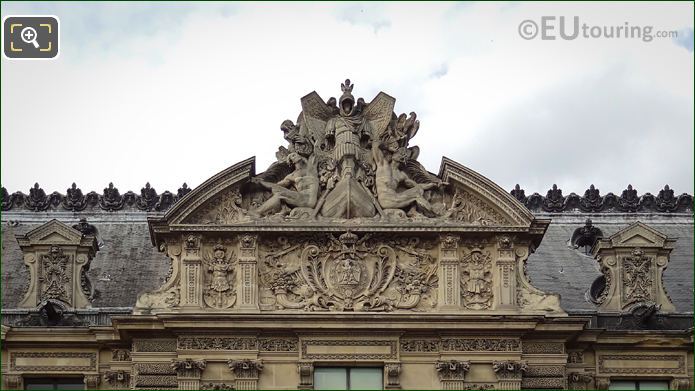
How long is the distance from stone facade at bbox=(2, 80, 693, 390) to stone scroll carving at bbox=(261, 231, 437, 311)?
4 centimetres

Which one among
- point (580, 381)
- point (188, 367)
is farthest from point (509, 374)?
point (188, 367)

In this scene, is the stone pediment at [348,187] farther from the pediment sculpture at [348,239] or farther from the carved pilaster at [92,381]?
the carved pilaster at [92,381]

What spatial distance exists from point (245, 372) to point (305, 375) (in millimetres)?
1376

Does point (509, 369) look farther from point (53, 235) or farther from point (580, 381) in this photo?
point (53, 235)

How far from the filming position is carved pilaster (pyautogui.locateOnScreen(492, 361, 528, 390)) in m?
44.7

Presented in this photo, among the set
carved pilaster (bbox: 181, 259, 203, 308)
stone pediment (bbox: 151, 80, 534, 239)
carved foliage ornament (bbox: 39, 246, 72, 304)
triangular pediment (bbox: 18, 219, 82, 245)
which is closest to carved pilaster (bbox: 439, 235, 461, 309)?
stone pediment (bbox: 151, 80, 534, 239)

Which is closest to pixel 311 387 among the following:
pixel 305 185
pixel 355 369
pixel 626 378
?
pixel 355 369

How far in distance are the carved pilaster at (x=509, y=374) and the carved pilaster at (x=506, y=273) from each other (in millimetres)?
1364

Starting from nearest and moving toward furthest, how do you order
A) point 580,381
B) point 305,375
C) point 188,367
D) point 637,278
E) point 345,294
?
point 188,367 → point 305,375 → point 345,294 → point 580,381 → point 637,278

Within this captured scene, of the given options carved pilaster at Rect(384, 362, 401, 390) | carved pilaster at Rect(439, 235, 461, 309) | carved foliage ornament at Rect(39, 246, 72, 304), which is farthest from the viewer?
carved foliage ornament at Rect(39, 246, 72, 304)

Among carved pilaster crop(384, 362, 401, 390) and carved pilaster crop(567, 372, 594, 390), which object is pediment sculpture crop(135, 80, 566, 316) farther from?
carved pilaster crop(567, 372, 594, 390)

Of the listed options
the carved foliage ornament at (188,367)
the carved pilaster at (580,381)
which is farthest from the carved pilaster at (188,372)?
the carved pilaster at (580,381)

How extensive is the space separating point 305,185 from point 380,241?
7.27 ft

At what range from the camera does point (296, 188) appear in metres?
46.1
